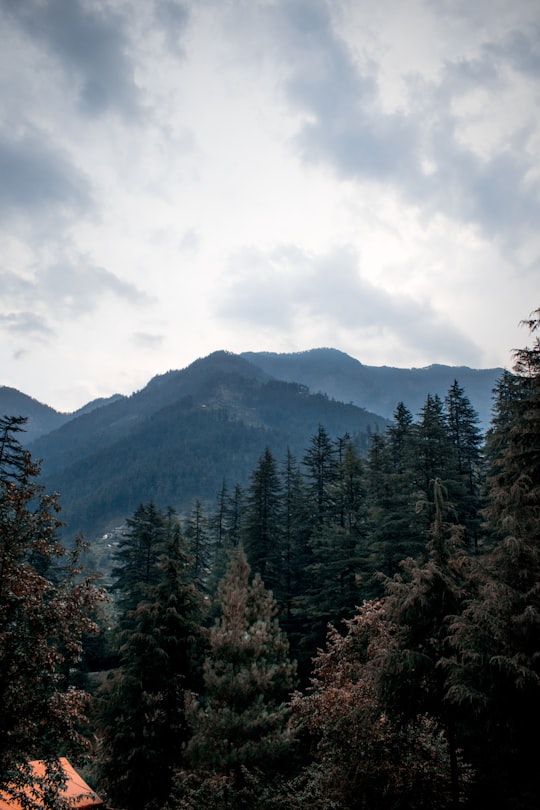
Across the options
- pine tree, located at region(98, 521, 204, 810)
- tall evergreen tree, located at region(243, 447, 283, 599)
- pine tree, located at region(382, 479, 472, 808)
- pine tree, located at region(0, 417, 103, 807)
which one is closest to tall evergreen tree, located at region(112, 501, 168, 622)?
tall evergreen tree, located at region(243, 447, 283, 599)

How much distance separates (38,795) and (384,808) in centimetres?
911

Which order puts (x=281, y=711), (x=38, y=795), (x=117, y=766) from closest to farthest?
Answer: (x=38, y=795) < (x=281, y=711) < (x=117, y=766)

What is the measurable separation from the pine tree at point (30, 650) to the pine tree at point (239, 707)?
5066mm

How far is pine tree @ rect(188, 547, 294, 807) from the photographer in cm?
1411

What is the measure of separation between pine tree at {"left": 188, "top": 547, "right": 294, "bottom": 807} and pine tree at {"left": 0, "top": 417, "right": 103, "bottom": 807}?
5066 mm

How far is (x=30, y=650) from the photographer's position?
33.0 feet

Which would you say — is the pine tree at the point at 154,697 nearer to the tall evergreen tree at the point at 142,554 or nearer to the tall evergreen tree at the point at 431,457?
the tall evergreen tree at the point at 431,457

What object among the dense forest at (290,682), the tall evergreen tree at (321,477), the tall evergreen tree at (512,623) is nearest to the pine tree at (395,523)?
the tall evergreen tree at (321,477)

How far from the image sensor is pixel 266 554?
32688 millimetres

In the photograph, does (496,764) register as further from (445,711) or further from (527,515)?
(527,515)

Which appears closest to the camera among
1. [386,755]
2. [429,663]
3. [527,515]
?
[527,515]

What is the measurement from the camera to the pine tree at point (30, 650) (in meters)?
9.64

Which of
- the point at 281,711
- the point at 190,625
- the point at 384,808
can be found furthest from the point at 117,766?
the point at 384,808

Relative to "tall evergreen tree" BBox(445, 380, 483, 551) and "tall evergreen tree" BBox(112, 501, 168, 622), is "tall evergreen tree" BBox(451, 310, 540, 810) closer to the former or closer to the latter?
"tall evergreen tree" BBox(445, 380, 483, 551)
